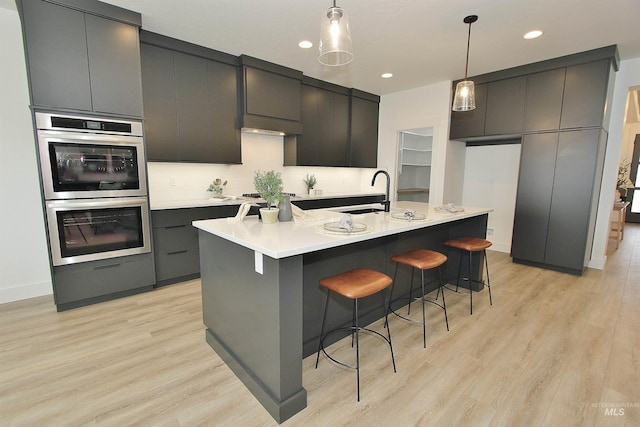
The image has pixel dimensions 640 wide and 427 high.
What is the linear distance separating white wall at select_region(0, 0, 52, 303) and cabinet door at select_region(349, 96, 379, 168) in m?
4.20

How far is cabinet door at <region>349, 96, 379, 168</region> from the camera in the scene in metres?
5.35

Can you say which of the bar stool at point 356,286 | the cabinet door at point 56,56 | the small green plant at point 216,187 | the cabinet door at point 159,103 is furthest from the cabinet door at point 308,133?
the bar stool at point 356,286

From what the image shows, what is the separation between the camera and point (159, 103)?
3.29 m

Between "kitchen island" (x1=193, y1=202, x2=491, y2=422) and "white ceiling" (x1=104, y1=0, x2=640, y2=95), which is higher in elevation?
"white ceiling" (x1=104, y1=0, x2=640, y2=95)

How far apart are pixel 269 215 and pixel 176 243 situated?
1811mm

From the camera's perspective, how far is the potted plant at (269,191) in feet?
6.63

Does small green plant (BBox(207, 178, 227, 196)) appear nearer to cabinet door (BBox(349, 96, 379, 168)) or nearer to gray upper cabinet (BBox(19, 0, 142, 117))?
gray upper cabinet (BBox(19, 0, 142, 117))

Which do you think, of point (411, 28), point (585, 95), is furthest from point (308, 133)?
point (585, 95)

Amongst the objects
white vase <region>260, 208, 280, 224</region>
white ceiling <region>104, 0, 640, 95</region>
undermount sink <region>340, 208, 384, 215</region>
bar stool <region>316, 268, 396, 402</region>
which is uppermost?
white ceiling <region>104, 0, 640, 95</region>

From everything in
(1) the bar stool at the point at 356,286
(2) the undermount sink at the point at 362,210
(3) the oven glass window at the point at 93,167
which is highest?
(3) the oven glass window at the point at 93,167

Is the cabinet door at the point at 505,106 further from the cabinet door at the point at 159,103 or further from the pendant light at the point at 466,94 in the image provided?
the cabinet door at the point at 159,103

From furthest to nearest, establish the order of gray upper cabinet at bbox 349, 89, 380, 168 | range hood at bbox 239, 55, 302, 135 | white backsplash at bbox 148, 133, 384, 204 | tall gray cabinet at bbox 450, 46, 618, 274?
gray upper cabinet at bbox 349, 89, 380, 168 → range hood at bbox 239, 55, 302, 135 → white backsplash at bbox 148, 133, 384, 204 → tall gray cabinet at bbox 450, 46, 618, 274

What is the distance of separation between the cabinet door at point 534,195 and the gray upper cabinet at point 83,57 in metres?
4.69

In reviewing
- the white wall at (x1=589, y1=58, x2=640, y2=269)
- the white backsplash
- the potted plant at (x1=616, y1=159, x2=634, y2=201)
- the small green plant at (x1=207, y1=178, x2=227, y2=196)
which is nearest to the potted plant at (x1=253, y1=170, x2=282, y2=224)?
the small green plant at (x1=207, y1=178, x2=227, y2=196)
